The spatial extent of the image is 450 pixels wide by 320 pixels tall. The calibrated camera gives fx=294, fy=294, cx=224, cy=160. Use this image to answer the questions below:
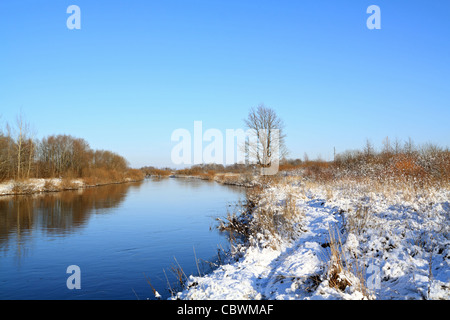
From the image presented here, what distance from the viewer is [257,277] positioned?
584cm

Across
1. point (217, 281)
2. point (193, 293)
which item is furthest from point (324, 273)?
point (193, 293)

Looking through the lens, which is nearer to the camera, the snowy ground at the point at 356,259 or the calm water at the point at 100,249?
the snowy ground at the point at 356,259

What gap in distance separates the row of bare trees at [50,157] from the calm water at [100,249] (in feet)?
62.6

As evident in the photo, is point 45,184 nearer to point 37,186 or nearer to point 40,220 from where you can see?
point 37,186

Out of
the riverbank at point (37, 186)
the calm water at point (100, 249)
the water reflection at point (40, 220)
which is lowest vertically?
the calm water at point (100, 249)

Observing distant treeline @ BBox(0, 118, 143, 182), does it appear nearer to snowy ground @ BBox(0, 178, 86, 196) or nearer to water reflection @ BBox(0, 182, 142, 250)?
snowy ground @ BBox(0, 178, 86, 196)

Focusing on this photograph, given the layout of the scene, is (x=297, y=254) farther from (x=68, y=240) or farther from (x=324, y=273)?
(x=68, y=240)

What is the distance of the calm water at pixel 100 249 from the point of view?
712 cm

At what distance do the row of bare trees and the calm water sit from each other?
19082 mm

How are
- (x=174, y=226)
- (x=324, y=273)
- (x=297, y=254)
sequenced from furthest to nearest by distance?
(x=174, y=226), (x=297, y=254), (x=324, y=273)

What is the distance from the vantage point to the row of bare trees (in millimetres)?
33194

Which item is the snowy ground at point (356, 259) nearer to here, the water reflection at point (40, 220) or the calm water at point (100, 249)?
the calm water at point (100, 249)

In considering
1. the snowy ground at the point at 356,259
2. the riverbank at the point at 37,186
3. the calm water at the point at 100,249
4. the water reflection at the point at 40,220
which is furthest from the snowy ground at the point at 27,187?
the snowy ground at the point at 356,259
